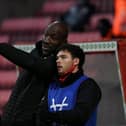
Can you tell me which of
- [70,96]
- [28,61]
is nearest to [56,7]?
[28,61]

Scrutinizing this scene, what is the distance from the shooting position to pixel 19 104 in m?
6.24

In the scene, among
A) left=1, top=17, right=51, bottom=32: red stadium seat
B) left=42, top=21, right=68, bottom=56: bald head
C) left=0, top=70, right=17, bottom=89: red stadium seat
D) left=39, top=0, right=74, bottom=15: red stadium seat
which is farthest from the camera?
left=39, top=0, right=74, bottom=15: red stadium seat

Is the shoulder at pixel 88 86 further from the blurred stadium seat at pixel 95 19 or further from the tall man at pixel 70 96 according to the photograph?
the blurred stadium seat at pixel 95 19

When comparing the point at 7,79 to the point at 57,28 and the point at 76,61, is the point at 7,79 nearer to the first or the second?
the point at 57,28

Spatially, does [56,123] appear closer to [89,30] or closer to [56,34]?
[56,34]

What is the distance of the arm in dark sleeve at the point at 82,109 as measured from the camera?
5.96 m

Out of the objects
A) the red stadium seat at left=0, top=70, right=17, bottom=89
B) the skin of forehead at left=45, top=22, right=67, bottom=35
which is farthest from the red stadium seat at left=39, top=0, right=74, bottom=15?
the skin of forehead at left=45, top=22, right=67, bottom=35

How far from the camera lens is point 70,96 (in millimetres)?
6086

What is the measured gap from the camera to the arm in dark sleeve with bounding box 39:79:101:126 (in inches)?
235

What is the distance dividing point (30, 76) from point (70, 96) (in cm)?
37

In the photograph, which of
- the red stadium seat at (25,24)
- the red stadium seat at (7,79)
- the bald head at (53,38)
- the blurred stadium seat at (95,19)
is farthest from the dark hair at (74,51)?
the red stadium seat at (25,24)

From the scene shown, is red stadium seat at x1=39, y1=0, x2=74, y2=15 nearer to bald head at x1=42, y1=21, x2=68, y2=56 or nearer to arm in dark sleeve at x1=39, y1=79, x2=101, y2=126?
bald head at x1=42, y1=21, x2=68, y2=56

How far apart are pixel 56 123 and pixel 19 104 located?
330mm

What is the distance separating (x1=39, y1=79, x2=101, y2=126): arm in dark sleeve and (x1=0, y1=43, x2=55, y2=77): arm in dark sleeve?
32 centimetres
